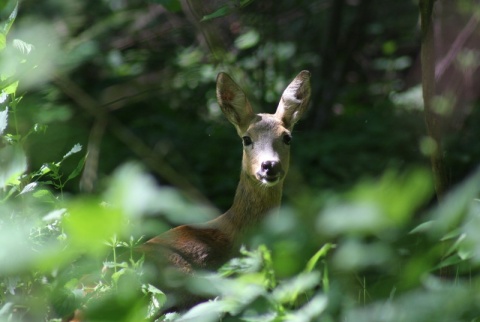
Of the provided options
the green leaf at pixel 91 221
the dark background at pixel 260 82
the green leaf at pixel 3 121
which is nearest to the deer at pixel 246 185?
the dark background at pixel 260 82

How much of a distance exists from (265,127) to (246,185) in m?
0.31

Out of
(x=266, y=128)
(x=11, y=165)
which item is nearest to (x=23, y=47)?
(x=11, y=165)

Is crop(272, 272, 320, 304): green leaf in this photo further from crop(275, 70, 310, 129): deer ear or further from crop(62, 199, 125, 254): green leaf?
crop(275, 70, 310, 129): deer ear

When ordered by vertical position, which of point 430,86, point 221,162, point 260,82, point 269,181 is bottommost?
point 221,162

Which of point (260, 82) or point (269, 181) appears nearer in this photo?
point (269, 181)

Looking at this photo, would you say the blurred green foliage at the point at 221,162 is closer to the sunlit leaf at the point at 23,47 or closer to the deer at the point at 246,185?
the sunlit leaf at the point at 23,47

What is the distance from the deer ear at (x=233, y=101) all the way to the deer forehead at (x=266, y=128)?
→ 85 millimetres

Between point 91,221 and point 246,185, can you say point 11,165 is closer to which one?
point 91,221

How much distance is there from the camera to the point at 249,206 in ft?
14.7

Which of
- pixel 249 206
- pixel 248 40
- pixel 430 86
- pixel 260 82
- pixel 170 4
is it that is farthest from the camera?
pixel 260 82

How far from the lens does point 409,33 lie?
8664 mm

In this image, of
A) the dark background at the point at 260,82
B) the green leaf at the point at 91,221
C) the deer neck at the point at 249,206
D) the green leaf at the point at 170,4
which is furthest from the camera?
the dark background at the point at 260,82

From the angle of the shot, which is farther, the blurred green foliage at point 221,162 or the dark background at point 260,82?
the dark background at point 260,82

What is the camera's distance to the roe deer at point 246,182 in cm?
412
